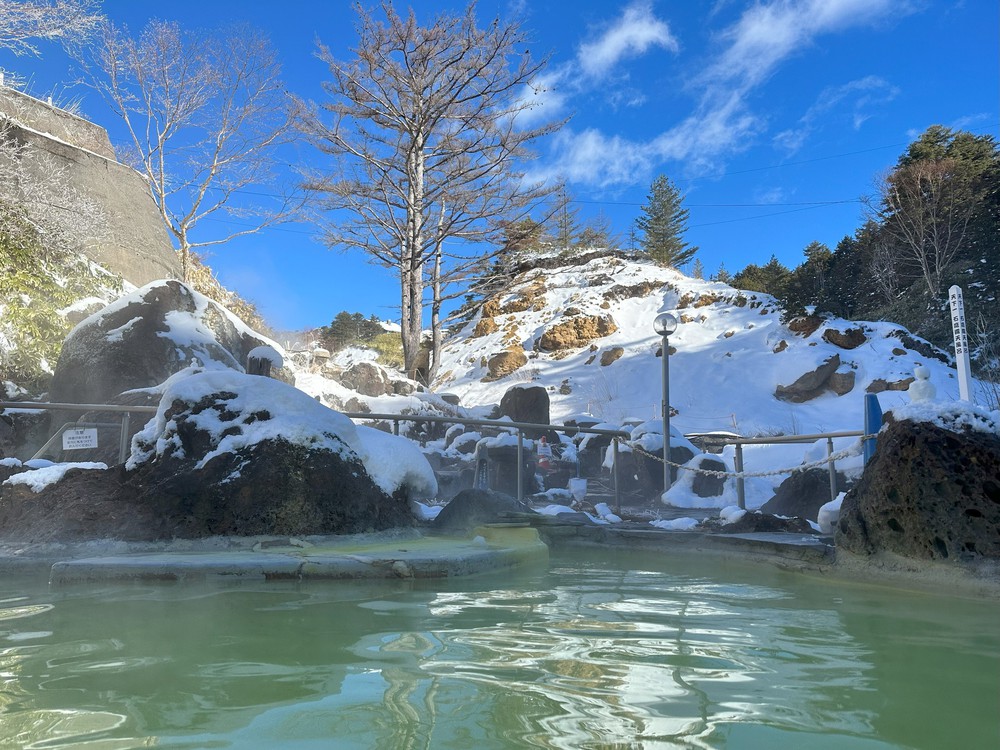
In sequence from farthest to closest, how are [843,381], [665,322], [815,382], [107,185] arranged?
1. [815,382]
2. [843,381]
3. [107,185]
4. [665,322]

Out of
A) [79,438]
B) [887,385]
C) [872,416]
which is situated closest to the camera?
[872,416]

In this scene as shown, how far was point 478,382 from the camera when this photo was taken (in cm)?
2730

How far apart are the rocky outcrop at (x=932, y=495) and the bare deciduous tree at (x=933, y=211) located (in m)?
24.7

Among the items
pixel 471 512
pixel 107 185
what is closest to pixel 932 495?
pixel 471 512

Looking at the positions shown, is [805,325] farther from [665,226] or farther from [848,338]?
[665,226]

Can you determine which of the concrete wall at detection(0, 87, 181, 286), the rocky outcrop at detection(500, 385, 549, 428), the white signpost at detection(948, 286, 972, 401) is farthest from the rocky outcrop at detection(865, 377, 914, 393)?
the concrete wall at detection(0, 87, 181, 286)

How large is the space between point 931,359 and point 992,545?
2090cm

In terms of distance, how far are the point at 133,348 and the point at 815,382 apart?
2081 centimetres

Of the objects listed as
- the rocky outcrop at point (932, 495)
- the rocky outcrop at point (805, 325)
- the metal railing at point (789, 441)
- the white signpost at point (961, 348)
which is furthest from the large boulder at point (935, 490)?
the rocky outcrop at point (805, 325)

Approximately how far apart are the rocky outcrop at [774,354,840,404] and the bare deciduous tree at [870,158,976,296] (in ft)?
18.5

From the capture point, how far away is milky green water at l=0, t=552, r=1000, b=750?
1.55 meters

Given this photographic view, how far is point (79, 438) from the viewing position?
212 inches

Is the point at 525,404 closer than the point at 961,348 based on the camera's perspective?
No

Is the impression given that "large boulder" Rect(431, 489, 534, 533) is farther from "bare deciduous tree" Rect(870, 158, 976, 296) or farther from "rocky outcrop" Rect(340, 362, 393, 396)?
"bare deciduous tree" Rect(870, 158, 976, 296)
